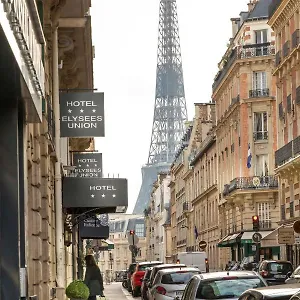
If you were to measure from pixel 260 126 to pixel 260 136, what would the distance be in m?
0.84

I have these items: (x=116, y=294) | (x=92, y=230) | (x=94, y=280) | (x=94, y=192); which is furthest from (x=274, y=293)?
(x=116, y=294)

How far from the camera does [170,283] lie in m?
30.1

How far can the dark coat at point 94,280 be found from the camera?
96.1 ft

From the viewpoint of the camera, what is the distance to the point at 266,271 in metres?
40.2

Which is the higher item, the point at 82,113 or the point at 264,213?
the point at 82,113

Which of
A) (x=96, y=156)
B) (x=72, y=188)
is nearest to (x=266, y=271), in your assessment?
(x=96, y=156)

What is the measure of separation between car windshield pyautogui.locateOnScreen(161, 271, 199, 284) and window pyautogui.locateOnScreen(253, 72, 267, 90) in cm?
4655

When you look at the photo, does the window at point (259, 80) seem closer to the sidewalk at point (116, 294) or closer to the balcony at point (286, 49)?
the balcony at point (286, 49)

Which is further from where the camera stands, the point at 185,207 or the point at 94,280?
the point at 185,207

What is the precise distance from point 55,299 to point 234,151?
2100 inches

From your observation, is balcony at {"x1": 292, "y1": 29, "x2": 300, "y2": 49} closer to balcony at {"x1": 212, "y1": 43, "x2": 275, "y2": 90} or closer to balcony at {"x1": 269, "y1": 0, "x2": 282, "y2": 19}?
balcony at {"x1": 269, "y1": 0, "x2": 282, "y2": 19}

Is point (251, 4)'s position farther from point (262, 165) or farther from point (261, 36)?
point (262, 165)

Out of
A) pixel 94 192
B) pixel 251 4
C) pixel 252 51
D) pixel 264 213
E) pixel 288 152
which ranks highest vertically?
pixel 251 4

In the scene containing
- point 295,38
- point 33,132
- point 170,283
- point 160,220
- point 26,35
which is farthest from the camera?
point 160,220
